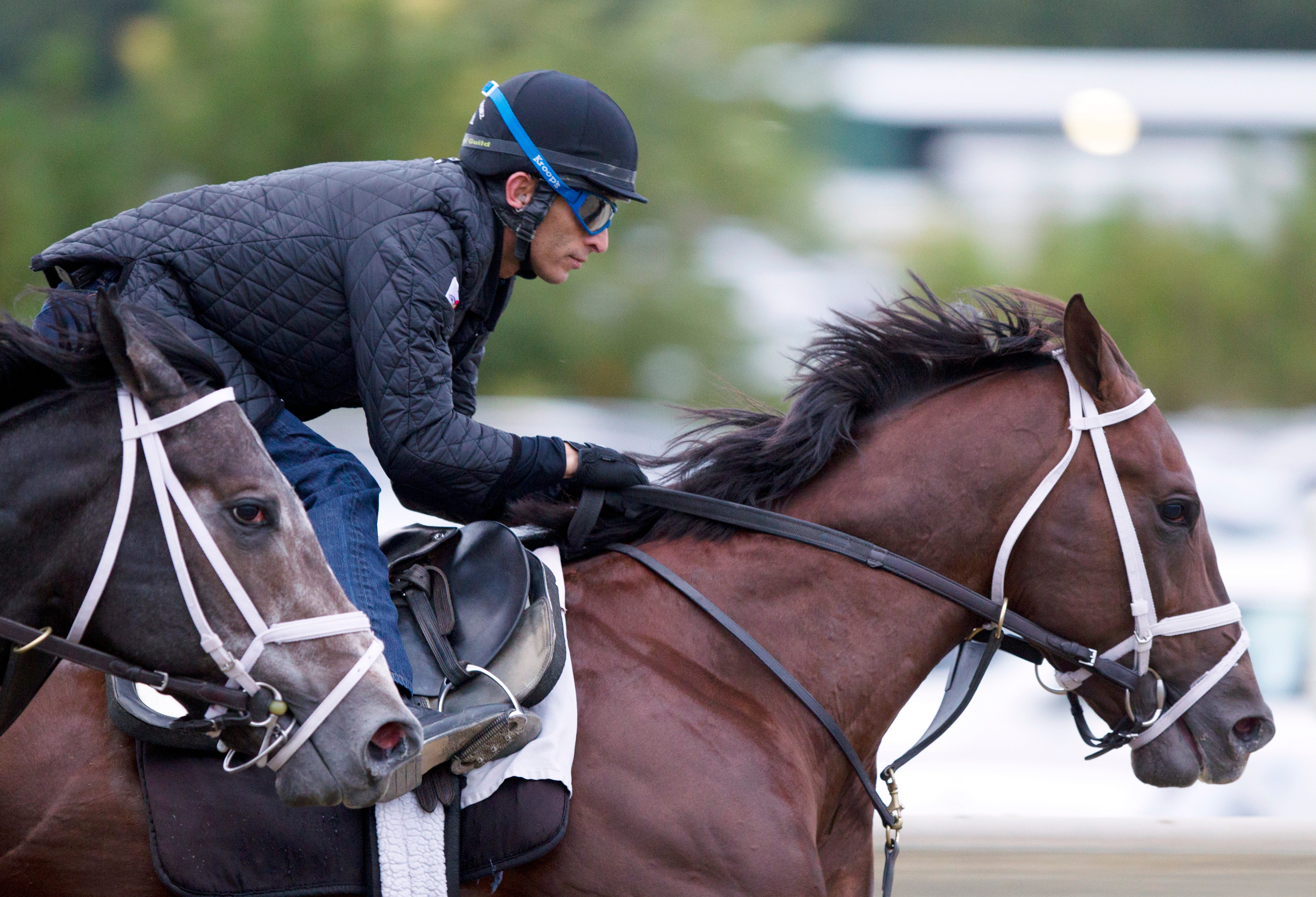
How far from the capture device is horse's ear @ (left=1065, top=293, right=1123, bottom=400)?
3.14m

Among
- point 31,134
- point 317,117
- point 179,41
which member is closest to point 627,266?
point 317,117

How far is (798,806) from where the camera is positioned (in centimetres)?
290

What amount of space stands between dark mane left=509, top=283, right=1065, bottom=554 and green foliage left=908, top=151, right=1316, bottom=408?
1142 cm

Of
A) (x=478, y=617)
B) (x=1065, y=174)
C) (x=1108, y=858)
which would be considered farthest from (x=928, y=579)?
(x=1065, y=174)

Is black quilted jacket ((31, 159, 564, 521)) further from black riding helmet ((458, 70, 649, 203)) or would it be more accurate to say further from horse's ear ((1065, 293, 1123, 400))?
horse's ear ((1065, 293, 1123, 400))

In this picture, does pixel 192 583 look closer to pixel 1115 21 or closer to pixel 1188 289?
pixel 1188 289

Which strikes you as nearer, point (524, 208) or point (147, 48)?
point (524, 208)

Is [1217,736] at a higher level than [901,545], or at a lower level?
lower

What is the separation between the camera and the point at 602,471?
3225 millimetres

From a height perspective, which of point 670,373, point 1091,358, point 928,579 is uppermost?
point 1091,358

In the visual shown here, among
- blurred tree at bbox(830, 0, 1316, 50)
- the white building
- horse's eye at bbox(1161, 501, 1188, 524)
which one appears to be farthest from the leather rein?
blurred tree at bbox(830, 0, 1316, 50)

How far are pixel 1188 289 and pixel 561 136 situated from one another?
13415mm

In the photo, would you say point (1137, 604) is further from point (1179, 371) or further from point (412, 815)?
point (1179, 371)

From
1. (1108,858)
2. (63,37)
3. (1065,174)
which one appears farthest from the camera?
(1065,174)
